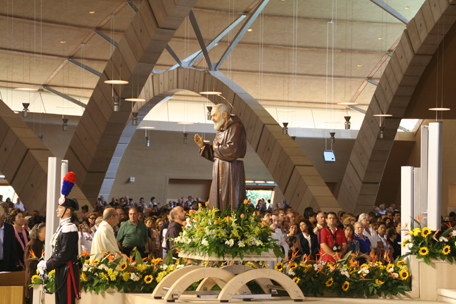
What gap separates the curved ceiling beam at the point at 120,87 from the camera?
15250mm

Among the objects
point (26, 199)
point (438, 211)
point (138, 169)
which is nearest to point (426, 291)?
point (438, 211)

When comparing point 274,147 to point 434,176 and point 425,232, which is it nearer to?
point 434,176

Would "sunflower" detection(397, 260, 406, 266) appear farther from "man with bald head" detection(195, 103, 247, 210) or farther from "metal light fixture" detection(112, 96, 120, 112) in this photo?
"metal light fixture" detection(112, 96, 120, 112)

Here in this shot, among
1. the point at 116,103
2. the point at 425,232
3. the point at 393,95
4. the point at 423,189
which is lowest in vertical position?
the point at 425,232

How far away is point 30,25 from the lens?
2161cm

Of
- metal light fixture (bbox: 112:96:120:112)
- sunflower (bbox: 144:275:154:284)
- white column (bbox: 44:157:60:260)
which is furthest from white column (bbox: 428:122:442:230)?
metal light fixture (bbox: 112:96:120:112)

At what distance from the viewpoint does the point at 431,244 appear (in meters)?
7.47

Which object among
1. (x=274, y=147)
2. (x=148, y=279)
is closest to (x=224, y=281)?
→ (x=148, y=279)

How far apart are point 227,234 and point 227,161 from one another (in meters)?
0.89

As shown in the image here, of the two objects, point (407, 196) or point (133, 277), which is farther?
point (407, 196)

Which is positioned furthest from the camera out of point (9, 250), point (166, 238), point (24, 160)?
point (24, 160)

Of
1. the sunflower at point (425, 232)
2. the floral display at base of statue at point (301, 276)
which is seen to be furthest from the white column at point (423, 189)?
the floral display at base of statue at point (301, 276)

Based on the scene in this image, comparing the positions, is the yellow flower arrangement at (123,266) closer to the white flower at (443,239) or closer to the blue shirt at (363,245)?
the white flower at (443,239)

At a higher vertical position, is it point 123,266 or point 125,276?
point 123,266
